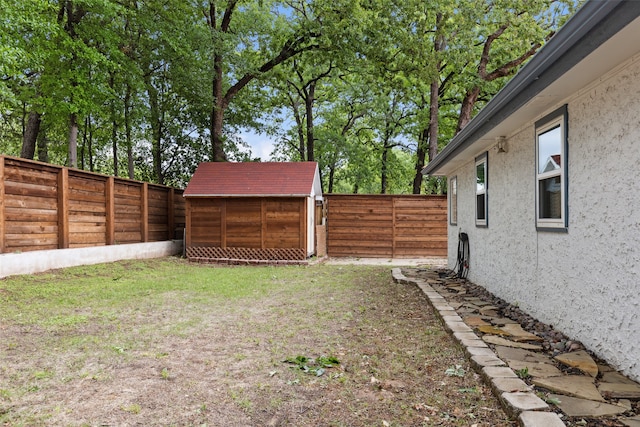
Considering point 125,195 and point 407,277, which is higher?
point 125,195

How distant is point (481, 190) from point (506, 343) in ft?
11.9

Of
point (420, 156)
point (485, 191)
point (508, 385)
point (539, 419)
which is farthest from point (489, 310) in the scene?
point (420, 156)

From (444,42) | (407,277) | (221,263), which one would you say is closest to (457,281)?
(407,277)

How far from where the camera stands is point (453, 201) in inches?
356

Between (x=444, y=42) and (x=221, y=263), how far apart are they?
40.7 ft

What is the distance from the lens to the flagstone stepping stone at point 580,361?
2857mm

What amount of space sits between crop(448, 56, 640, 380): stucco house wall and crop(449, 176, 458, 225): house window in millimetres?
3707

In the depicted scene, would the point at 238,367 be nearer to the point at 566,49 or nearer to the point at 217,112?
the point at 566,49

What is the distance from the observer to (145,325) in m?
4.49

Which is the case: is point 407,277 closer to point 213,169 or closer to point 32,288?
point 32,288

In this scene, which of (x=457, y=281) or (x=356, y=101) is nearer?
(x=457, y=281)

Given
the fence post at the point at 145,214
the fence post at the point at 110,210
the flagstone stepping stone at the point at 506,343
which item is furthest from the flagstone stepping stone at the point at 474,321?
the fence post at the point at 145,214

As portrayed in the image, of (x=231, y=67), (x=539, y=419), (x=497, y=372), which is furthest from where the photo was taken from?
(x=231, y=67)

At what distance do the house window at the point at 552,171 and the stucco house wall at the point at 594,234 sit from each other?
0.29ft
